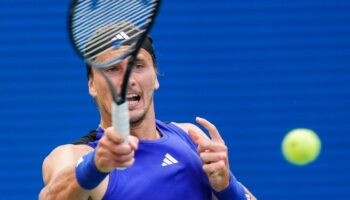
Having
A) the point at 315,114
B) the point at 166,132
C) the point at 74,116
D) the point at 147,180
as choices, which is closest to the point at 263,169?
the point at 315,114

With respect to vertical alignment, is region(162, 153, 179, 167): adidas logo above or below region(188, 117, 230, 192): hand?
below

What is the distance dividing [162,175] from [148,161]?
0.08 meters

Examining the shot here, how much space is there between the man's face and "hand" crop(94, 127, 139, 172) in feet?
2.59

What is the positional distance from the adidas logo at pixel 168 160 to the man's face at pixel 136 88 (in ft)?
0.59

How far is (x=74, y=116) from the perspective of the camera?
5.74 metres

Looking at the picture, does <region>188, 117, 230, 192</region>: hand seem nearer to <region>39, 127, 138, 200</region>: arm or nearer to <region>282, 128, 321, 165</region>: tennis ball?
<region>39, 127, 138, 200</region>: arm

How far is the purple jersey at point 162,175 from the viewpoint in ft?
10.9

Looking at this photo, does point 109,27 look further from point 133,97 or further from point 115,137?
point 115,137

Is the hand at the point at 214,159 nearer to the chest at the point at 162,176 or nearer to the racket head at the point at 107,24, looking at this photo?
the chest at the point at 162,176

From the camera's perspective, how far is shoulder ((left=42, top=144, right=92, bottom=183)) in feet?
11.0

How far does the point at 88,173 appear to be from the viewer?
9.36ft

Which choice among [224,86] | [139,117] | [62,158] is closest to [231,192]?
[139,117]

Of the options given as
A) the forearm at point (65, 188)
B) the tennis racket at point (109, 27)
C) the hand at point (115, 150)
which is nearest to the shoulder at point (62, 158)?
the forearm at point (65, 188)

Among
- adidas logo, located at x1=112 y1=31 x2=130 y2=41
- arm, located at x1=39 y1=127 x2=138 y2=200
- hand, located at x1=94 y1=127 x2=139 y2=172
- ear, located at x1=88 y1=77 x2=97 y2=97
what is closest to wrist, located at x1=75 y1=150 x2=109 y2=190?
arm, located at x1=39 y1=127 x2=138 y2=200
